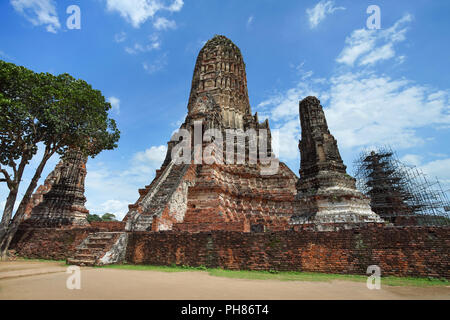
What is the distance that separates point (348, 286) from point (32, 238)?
14.0 m

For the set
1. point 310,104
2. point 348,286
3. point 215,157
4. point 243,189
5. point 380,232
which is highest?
point 310,104

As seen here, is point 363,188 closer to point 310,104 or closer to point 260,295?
point 310,104

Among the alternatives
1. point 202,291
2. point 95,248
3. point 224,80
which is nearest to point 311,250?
point 202,291

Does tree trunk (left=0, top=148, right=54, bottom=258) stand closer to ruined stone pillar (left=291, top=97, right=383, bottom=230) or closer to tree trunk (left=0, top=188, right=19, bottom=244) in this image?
tree trunk (left=0, top=188, right=19, bottom=244)

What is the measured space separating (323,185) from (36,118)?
639 inches

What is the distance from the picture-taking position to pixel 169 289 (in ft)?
14.5

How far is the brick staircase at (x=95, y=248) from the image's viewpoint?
7.98 metres

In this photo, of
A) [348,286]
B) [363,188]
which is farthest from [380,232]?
[363,188]

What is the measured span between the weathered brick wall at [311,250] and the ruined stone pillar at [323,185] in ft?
7.22

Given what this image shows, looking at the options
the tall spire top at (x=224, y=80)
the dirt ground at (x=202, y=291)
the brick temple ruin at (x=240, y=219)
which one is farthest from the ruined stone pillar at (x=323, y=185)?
the tall spire top at (x=224, y=80)

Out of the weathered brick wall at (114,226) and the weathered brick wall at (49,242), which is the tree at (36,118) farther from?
the weathered brick wall at (114,226)

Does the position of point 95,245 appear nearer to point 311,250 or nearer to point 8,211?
point 8,211

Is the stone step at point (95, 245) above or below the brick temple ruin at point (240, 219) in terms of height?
below
